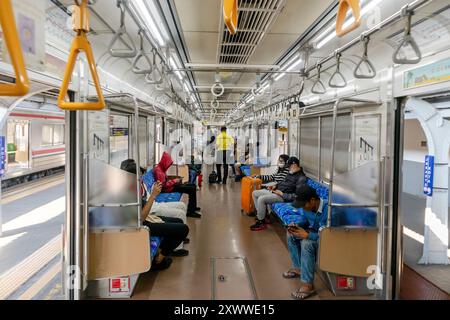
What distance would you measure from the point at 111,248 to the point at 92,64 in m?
2.30

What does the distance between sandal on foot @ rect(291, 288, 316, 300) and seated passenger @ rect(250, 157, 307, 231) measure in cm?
233

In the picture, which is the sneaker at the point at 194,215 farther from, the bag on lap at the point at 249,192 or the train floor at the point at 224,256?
the bag on lap at the point at 249,192

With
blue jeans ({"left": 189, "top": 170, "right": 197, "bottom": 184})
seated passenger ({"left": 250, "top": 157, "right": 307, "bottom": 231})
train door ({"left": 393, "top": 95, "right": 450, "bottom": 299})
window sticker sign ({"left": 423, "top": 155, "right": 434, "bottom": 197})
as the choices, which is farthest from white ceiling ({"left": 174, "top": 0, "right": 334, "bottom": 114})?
blue jeans ({"left": 189, "top": 170, "right": 197, "bottom": 184})

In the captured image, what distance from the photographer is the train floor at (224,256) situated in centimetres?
355

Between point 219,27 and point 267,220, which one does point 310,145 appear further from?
point 219,27

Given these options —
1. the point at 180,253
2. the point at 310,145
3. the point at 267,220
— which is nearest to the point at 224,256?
the point at 180,253

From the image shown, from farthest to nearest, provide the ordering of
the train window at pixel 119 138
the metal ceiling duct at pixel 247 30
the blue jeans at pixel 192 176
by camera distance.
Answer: the blue jeans at pixel 192 176
the train window at pixel 119 138
the metal ceiling duct at pixel 247 30

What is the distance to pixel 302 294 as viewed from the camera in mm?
3422

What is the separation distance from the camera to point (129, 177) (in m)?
3.29

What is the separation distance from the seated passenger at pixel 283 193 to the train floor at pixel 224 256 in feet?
0.69

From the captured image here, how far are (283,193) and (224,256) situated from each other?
182 centimetres

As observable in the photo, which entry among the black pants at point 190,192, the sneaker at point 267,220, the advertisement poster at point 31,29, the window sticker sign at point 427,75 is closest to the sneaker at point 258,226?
the sneaker at point 267,220
